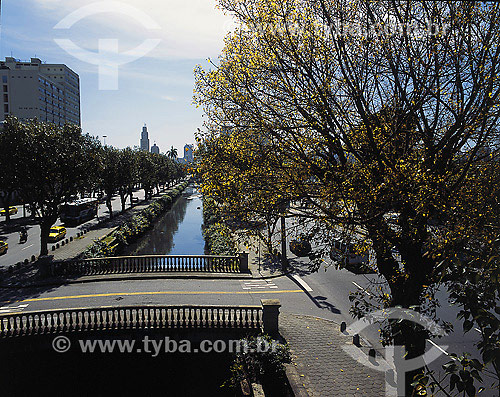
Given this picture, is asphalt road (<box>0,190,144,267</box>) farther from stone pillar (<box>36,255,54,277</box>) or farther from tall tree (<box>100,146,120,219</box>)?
stone pillar (<box>36,255,54,277</box>)

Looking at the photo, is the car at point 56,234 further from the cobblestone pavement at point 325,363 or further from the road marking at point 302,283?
the cobblestone pavement at point 325,363

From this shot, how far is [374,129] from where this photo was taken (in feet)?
24.4

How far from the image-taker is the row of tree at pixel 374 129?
6148mm

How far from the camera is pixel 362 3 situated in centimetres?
707

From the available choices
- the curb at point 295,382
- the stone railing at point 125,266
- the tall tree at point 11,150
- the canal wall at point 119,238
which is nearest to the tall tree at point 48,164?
the tall tree at point 11,150

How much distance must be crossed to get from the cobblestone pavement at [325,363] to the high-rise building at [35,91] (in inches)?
3030

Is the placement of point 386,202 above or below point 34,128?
below

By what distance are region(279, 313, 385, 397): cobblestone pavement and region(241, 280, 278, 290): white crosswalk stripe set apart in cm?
426

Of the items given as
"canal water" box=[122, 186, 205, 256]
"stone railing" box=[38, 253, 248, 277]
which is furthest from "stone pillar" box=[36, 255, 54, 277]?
"canal water" box=[122, 186, 205, 256]

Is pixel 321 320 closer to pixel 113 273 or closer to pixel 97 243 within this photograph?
pixel 113 273

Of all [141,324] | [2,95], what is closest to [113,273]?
[141,324]

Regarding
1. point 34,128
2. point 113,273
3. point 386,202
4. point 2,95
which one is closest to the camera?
point 386,202

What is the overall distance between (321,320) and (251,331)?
3988 mm

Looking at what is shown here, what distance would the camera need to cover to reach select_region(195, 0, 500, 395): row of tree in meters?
6.15
